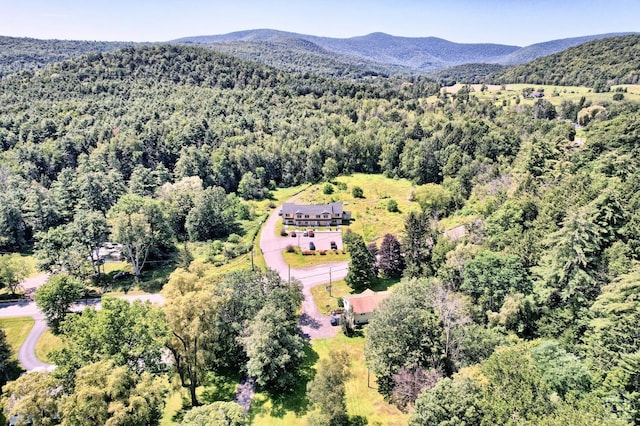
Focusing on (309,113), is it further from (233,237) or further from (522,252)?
(522,252)

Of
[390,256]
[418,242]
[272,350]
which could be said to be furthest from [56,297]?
[418,242]

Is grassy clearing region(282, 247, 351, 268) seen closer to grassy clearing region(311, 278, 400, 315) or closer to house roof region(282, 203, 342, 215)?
grassy clearing region(311, 278, 400, 315)

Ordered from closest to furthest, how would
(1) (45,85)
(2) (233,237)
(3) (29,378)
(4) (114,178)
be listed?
(3) (29,378)
(2) (233,237)
(4) (114,178)
(1) (45,85)

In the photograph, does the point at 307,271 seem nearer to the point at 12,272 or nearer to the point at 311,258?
the point at 311,258

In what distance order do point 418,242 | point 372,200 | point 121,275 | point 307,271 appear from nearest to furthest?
point 418,242
point 121,275
point 307,271
point 372,200

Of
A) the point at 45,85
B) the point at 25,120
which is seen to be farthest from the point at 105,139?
the point at 45,85
